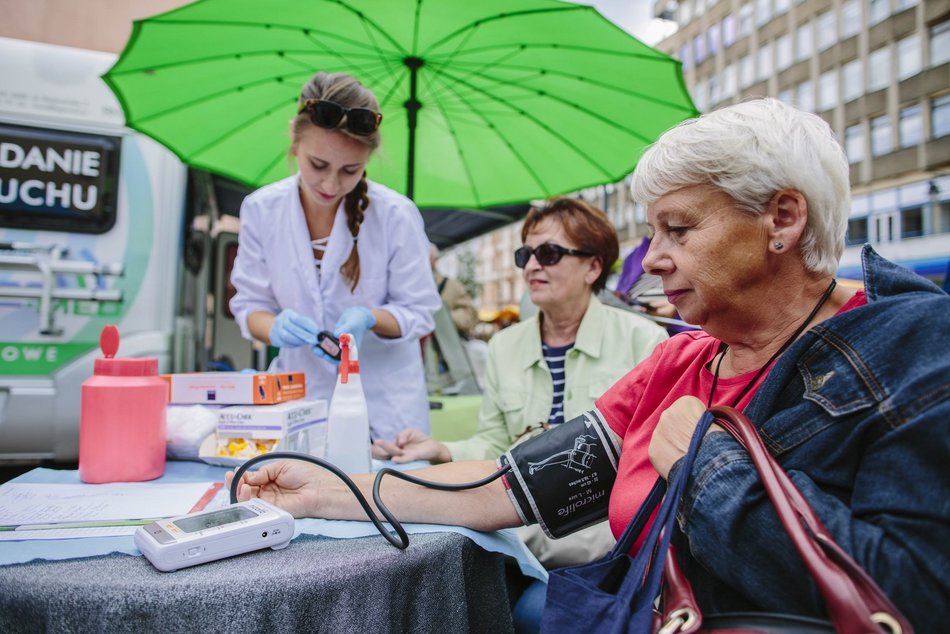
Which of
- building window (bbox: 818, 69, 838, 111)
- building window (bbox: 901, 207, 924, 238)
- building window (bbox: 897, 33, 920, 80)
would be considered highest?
building window (bbox: 818, 69, 838, 111)

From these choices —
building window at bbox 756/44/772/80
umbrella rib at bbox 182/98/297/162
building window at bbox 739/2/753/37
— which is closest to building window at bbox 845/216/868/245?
building window at bbox 756/44/772/80

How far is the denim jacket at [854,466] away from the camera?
2.15 ft

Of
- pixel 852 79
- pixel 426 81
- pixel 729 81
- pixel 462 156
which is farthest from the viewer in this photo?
pixel 729 81

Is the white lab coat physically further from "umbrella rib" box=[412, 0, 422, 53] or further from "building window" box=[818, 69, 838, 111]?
"building window" box=[818, 69, 838, 111]

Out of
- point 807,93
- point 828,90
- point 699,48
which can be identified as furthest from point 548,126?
point 699,48

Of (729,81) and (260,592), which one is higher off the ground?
(729,81)

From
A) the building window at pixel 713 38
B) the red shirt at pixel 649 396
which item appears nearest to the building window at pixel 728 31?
the building window at pixel 713 38

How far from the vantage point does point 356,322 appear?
5.94 ft

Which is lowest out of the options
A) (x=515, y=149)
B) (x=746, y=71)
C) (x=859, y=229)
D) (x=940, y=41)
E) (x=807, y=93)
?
(x=515, y=149)

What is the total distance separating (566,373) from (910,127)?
24.0m

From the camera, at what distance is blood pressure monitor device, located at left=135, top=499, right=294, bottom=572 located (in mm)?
800

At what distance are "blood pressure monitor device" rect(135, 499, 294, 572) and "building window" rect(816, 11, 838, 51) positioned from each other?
27312mm

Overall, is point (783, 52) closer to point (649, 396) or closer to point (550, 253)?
point (550, 253)

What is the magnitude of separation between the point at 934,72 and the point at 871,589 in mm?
24329
